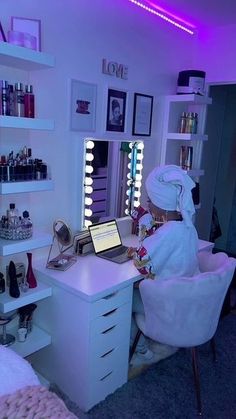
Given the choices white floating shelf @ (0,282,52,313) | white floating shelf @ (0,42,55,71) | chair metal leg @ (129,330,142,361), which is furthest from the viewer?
chair metal leg @ (129,330,142,361)

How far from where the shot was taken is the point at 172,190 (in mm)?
1739

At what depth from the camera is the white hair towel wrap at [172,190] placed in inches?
66.0

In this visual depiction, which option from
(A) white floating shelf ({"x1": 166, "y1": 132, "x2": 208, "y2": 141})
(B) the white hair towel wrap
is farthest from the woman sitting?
(A) white floating shelf ({"x1": 166, "y1": 132, "x2": 208, "y2": 141})

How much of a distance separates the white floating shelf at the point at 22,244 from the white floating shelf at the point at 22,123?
0.50 metres

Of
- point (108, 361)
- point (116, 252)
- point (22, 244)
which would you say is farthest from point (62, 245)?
point (108, 361)

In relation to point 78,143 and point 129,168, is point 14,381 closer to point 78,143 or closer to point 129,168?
point 78,143

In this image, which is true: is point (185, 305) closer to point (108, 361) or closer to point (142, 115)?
point (108, 361)

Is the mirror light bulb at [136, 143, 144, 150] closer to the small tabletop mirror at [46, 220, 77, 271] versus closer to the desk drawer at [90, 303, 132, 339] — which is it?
the small tabletop mirror at [46, 220, 77, 271]

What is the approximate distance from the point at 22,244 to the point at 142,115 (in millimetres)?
1255

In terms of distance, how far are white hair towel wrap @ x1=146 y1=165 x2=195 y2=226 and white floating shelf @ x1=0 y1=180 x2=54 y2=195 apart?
568mm

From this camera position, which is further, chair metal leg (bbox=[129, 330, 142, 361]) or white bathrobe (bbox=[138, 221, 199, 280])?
chair metal leg (bbox=[129, 330, 142, 361])

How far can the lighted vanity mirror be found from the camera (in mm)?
1966

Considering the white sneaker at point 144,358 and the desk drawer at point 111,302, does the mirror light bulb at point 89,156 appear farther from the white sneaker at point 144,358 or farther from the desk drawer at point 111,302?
the white sneaker at point 144,358

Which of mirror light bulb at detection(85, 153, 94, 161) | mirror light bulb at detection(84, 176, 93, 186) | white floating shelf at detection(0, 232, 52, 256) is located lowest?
white floating shelf at detection(0, 232, 52, 256)
